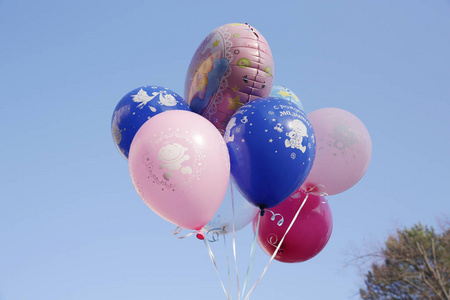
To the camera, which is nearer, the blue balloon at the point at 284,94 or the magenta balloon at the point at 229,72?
the magenta balloon at the point at 229,72

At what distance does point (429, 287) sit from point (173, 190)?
11.4 meters

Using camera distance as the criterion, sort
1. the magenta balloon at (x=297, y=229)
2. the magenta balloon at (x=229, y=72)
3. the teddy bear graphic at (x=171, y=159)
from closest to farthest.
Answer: the teddy bear graphic at (x=171, y=159) → the magenta balloon at (x=229, y=72) → the magenta balloon at (x=297, y=229)

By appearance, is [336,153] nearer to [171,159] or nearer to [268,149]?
[268,149]

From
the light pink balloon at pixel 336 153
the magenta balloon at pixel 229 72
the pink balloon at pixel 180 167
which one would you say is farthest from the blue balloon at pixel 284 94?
the pink balloon at pixel 180 167

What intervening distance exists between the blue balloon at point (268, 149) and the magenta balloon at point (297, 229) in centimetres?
95

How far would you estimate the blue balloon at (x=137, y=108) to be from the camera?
191 inches

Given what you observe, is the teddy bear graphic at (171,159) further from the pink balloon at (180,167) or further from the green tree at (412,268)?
the green tree at (412,268)

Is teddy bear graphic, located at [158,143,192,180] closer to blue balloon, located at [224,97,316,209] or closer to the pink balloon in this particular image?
the pink balloon

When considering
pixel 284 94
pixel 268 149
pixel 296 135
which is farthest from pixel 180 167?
pixel 284 94

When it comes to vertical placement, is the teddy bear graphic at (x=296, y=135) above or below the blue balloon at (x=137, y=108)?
below

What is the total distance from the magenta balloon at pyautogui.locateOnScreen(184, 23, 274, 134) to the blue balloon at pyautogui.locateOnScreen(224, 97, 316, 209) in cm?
39

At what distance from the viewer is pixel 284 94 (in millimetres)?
5902

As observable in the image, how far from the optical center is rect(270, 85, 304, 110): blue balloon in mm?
5875

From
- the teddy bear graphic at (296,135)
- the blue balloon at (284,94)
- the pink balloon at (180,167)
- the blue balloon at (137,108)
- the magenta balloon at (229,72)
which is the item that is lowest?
the pink balloon at (180,167)
